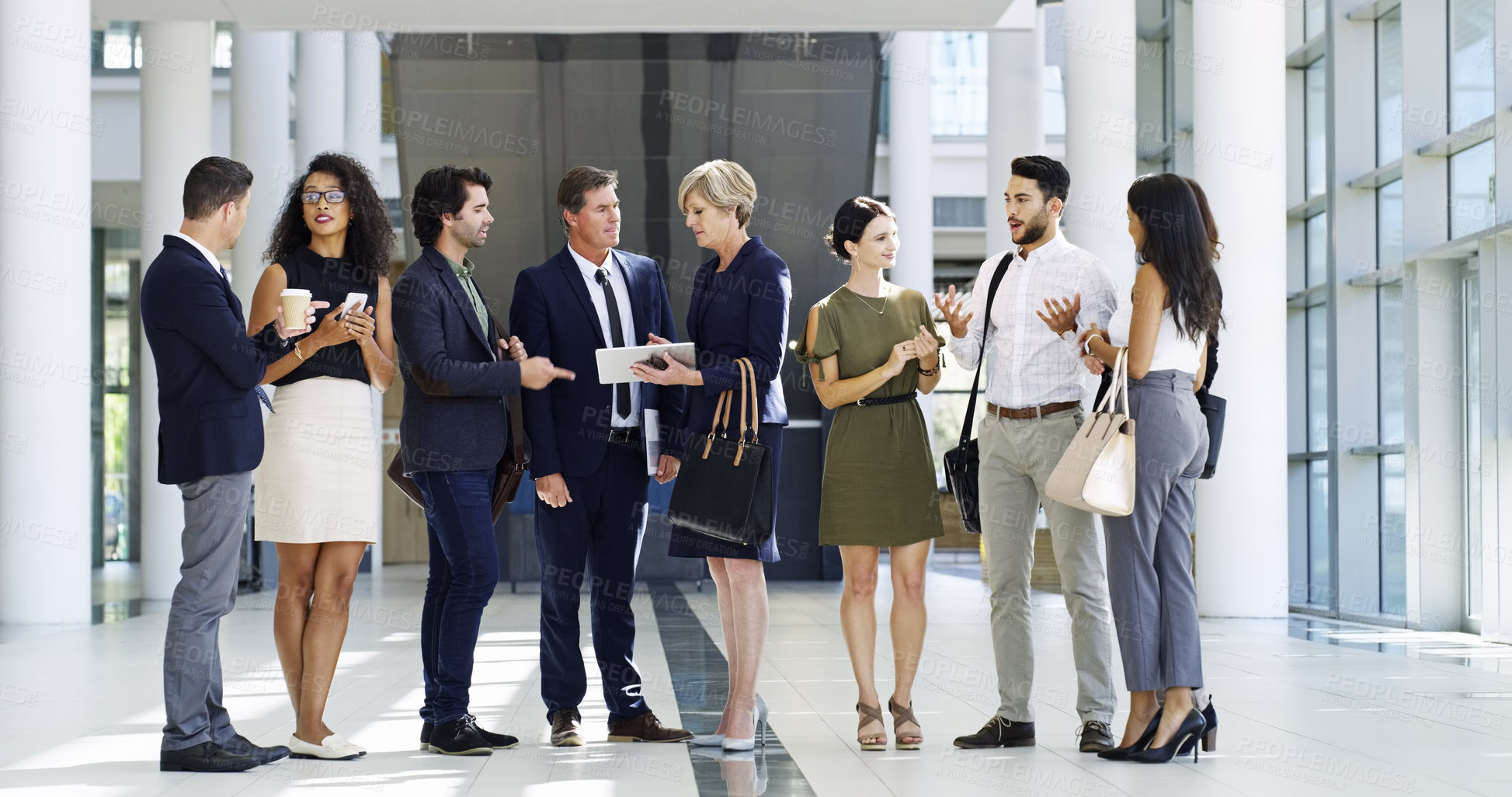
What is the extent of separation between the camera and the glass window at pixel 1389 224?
35.0 ft

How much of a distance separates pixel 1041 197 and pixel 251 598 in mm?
9462

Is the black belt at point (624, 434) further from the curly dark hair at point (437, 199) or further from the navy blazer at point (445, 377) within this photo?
the curly dark hair at point (437, 199)

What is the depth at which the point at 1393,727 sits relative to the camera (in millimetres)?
4934

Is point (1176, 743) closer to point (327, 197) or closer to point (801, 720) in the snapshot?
point (801, 720)

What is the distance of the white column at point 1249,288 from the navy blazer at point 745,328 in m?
5.96

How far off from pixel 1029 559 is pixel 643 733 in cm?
137

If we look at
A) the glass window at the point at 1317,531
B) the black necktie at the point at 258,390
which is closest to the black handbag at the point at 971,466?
the black necktie at the point at 258,390

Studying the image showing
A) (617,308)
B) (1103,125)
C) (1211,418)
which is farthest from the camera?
(1103,125)

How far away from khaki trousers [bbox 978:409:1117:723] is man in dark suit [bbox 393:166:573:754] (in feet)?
4.70

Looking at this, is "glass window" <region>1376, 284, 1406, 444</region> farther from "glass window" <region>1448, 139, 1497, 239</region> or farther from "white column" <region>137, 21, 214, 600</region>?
"white column" <region>137, 21, 214, 600</region>

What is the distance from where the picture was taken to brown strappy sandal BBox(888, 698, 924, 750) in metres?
4.50

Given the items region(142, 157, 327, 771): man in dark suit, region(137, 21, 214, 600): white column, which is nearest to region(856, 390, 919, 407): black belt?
region(142, 157, 327, 771): man in dark suit

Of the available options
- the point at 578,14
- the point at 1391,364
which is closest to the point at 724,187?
the point at 578,14

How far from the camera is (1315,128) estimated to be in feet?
40.6
